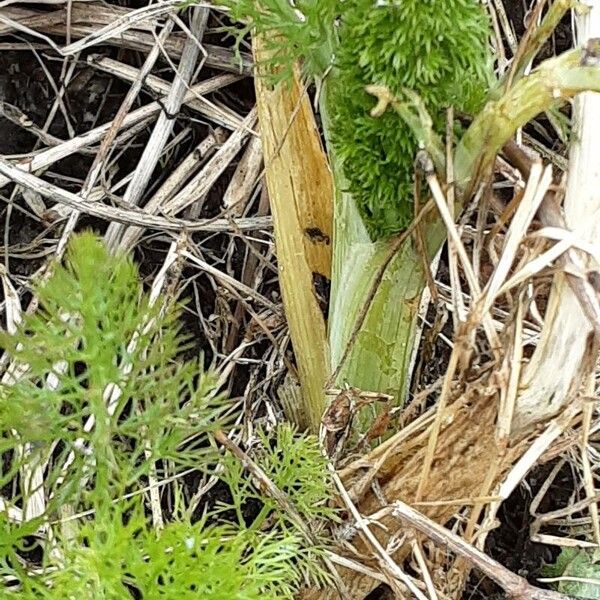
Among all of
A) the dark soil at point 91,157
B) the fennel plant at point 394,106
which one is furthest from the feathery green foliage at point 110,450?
the dark soil at point 91,157

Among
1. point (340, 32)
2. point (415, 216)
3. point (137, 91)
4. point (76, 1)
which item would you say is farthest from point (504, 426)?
point (76, 1)

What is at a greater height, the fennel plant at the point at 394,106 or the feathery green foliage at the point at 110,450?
the fennel plant at the point at 394,106

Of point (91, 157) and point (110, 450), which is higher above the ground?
point (91, 157)

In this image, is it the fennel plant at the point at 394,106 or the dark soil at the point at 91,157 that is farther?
the dark soil at the point at 91,157

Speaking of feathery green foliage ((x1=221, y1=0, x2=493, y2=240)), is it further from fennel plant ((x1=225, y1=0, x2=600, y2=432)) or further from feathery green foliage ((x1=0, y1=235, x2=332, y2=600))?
feathery green foliage ((x1=0, y1=235, x2=332, y2=600))

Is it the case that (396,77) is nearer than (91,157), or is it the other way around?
(396,77)

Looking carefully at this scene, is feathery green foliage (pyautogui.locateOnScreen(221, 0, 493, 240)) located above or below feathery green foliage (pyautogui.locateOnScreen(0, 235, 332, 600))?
above

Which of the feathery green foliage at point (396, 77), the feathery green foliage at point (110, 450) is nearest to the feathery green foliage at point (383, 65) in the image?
the feathery green foliage at point (396, 77)

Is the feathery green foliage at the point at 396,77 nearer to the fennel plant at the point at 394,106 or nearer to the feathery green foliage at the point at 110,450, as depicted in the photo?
the fennel plant at the point at 394,106

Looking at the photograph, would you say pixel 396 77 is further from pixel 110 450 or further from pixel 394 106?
pixel 110 450

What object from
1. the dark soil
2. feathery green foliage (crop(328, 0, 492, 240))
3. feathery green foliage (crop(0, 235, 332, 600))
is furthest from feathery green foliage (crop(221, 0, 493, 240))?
the dark soil

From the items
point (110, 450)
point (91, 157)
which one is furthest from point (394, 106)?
point (91, 157)
